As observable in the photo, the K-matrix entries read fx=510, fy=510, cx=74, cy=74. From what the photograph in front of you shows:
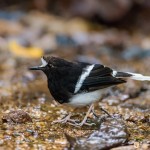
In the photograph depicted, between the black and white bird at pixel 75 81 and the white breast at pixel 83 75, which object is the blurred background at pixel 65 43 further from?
the white breast at pixel 83 75

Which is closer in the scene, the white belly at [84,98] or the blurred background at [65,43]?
the white belly at [84,98]

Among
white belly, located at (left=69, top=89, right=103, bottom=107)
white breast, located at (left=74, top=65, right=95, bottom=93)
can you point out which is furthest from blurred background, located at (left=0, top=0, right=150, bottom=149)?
white breast, located at (left=74, top=65, right=95, bottom=93)


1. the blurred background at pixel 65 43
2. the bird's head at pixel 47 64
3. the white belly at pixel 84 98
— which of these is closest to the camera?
the white belly at pixel 84 98

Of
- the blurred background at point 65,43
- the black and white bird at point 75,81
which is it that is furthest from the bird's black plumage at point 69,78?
the blurred background at point 65,43

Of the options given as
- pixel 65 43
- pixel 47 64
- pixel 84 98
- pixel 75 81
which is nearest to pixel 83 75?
pixel 75 81

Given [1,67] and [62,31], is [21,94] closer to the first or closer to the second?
[1,67]

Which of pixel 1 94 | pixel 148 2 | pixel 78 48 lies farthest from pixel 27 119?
pixel 148 2

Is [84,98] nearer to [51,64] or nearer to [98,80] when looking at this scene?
A: [98,80]

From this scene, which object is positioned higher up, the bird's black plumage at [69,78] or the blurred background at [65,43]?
the blurred background at [65,43]
